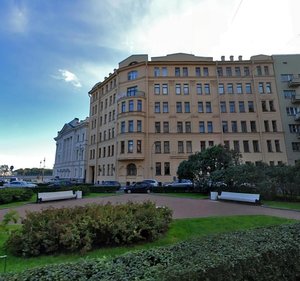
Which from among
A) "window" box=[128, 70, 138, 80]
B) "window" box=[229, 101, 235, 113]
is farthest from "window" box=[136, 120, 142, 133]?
"window" box=[229, 101, 235, 113]

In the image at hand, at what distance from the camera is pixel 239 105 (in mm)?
40750

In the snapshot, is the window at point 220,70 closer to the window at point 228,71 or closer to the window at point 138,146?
the window at point 228,71

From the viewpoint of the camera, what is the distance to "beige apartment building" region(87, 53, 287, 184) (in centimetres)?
3841

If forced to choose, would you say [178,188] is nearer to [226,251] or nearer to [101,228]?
[101,228]

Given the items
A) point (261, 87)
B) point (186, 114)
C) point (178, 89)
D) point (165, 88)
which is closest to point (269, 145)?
point (261, 87)

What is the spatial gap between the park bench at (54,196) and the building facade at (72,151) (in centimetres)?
3093

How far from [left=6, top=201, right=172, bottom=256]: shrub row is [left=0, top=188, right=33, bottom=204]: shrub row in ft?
44.2

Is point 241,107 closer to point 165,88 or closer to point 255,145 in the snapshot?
point 255,145

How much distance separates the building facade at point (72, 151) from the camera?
5546 centimetres

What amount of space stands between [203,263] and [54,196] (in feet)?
58.9

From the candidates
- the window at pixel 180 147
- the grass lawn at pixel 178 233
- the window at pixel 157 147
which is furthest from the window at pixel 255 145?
the grass lawn at pixel 178 233

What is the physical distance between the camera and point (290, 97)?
4034cm

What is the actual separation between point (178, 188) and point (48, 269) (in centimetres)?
2455

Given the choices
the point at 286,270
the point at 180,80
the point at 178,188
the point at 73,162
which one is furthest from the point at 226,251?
the point at 73,162
